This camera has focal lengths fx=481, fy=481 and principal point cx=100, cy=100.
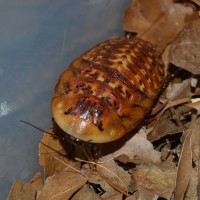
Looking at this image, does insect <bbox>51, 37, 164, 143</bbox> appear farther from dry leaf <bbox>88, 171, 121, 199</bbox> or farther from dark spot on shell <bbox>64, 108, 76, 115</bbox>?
dry leaf <bbox>88, 171, 121, 199</bbox>

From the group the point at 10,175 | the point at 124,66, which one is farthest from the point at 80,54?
the point at 10,175

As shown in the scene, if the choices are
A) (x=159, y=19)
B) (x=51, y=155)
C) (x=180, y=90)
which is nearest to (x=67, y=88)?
(x=51, y=155)

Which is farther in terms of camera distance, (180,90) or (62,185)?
(180,90)

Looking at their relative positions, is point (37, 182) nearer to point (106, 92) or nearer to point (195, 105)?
point (106, 92)

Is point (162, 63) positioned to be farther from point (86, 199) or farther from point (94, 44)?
point (86, 199)

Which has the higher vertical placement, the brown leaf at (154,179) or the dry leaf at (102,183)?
the brown leaf at (154,179)

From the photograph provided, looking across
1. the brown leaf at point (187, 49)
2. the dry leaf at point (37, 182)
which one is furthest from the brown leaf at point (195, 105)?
the dry leaf at point (37, 182)

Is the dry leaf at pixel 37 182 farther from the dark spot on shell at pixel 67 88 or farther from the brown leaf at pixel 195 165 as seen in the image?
the brown leaf at pixel 195 165
